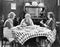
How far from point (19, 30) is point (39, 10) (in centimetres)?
342

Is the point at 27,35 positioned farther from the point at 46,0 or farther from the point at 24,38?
the point at 46,0

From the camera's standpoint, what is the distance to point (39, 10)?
24.6ft

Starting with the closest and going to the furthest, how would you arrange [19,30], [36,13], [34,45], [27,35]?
[27,35], [19,30], [34,45], [36,13]

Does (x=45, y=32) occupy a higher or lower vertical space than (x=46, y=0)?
lower

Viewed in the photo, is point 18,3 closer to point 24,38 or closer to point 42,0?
point 42,0

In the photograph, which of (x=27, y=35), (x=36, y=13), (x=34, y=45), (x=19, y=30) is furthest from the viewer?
(x=36, y=13)

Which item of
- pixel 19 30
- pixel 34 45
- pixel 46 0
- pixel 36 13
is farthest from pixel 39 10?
pixel 19 30

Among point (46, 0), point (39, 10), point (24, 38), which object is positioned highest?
point (46, 0)

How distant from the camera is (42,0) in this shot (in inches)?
299

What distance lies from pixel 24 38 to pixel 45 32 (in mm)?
655

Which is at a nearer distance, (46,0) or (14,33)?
(14,33)

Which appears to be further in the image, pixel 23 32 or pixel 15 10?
pixel 15 10

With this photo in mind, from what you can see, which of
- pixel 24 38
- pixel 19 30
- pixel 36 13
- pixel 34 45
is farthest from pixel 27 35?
pixel 36 13

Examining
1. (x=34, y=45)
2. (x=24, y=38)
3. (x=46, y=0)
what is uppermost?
(x=46, y=0)
